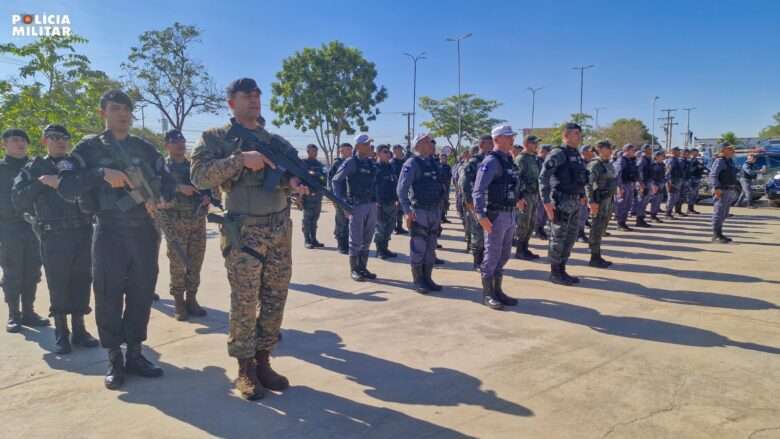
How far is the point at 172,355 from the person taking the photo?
13.5 ft

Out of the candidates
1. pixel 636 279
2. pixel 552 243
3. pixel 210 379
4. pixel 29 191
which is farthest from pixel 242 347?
pixel 636 279

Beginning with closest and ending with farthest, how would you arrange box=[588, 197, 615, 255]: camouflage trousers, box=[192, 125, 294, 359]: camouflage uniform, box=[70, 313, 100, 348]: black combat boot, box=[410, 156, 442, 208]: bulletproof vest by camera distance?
box=[192, 125, 294, 359]: camouflage uniform
box=[70, 313, 100, 348]: black combat boot
box=[410, 156, 442, 208]: bulletproof vest
box=[588, 197, 615, 255]: camouflage trousers

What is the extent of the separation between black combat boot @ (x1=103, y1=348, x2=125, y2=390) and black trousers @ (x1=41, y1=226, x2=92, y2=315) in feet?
3.09

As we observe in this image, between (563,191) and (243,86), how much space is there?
4528 mm

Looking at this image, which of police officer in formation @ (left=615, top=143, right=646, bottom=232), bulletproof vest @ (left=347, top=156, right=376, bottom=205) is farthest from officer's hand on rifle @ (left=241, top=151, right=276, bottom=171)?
police officer in formation @ (left=615, top=143, right=646, bottom=232)

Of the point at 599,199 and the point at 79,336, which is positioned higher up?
the point at 599,199

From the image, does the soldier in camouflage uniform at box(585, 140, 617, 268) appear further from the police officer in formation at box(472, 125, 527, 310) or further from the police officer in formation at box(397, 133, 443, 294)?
the police officer in formation at box(397, 133, 443, 294)

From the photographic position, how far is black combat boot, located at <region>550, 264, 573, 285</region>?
21.2 feet

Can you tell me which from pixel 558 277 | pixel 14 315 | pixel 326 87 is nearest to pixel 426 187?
pixel 558 277

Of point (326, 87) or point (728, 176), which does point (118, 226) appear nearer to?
point (728, 176)

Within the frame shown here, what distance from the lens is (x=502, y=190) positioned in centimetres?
539

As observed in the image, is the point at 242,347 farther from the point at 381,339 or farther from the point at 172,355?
the point at 381,339

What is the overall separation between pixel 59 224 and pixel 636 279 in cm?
672

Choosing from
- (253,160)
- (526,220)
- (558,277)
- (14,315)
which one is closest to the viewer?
(253,160)
